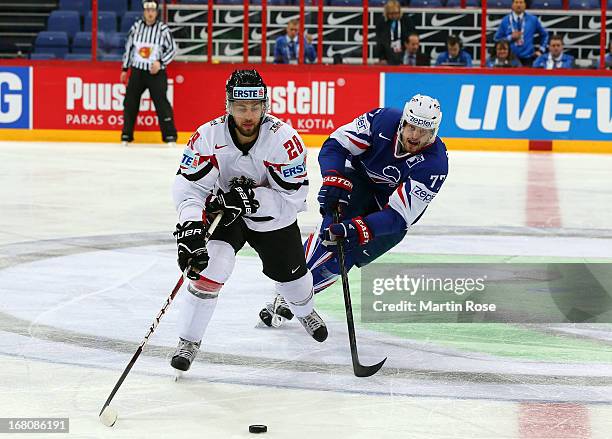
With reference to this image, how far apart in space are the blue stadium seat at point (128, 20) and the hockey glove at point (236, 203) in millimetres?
11679

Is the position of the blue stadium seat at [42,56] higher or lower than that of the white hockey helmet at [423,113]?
lower

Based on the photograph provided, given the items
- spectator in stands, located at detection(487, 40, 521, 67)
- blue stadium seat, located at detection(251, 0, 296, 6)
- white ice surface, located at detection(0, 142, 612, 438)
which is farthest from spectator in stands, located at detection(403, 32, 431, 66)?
white ice surface, located at detection(0, 142, 612, 438)

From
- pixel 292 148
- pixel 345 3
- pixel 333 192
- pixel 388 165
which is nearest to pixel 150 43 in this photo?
pixel 345 3

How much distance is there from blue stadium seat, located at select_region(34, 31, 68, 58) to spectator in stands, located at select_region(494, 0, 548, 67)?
18.6ft

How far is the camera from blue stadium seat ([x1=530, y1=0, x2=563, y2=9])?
16.2m

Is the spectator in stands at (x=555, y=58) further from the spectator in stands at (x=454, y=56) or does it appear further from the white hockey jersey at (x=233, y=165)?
the white hockey jersey at (x=233, y=165)

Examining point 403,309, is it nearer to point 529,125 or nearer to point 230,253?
point 230,253

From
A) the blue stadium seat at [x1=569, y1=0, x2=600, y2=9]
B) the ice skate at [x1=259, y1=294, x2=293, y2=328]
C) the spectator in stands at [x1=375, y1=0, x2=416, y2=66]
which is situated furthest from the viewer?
the blue stadium seat at [x1=569, y1=0, x2=600, y2=9]

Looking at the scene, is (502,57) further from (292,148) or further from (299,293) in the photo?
(292,148)

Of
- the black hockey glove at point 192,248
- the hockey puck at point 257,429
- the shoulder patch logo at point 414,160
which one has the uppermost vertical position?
the shoulder patch logo at point 414,160

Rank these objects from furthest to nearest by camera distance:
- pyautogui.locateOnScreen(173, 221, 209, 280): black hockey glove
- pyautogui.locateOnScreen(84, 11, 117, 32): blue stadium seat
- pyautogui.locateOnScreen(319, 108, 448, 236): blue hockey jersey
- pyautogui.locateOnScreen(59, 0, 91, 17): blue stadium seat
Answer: pyautogui.locateOnScreen(59, 0, 91, 17): blue stadium seat < pyautogui.locateOnScreen(84, 11, 117, 32): blue stadium seat < pyautogui.locateOnScreen(319, 108, 448, 236): blue hockey jersey < pyautogui.locateOnScreen(173, 221, 209, 280): black hockey glove

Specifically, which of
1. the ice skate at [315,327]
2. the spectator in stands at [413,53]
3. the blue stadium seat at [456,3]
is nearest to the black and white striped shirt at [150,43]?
the spectator in stands at [413,53]

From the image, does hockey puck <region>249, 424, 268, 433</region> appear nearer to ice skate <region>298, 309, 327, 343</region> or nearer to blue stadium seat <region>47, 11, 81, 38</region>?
ice skate <region>298, 309, 327, 343</region>

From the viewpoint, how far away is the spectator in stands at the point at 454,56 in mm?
14992
